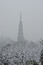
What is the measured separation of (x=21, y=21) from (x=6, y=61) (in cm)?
2428

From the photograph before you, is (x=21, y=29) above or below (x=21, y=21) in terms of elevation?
below

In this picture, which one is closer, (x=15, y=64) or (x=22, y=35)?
(x=15, y=64)

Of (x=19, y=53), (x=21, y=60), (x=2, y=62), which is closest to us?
(x=2, y=62)

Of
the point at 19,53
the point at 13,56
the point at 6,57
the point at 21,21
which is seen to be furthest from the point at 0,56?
the point at 21,21

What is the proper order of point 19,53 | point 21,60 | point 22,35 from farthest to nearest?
point 22,35, point 19,53, point 21,60

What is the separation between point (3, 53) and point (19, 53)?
7.07 feet

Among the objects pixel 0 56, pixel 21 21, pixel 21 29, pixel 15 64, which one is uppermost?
pixel 21 21

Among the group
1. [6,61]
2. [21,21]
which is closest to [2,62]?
[6,61]

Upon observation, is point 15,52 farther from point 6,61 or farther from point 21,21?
point 21,21

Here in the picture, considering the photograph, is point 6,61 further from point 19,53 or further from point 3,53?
point 19,53

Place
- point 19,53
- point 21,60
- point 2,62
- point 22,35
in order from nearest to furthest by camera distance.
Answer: point 2,62 < point 21,60 < point 19,53 < point 22,35

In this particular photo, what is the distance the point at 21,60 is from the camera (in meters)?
15.7

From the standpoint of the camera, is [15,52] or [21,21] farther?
[21,21]

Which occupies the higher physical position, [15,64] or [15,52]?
[15,52]
